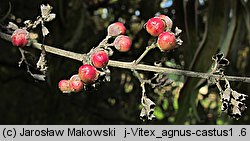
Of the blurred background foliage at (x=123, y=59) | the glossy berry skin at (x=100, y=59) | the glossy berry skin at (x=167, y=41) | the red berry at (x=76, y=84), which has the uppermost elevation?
the blurred background foliage at (x=123, y=59)

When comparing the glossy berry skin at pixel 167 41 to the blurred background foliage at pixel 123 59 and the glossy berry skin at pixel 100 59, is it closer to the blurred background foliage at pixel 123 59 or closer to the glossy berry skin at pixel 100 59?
the glossy berry skin at pixel 100 59

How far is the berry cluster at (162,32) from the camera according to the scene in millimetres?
592

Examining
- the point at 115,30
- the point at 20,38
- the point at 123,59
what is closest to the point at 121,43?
the point at 115,30

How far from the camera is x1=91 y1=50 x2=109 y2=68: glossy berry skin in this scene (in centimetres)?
58

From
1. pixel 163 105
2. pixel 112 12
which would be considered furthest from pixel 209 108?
pixel 112 12

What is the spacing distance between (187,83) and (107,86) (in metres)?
0.78

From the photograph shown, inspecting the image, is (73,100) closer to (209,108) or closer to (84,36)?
(84,36)

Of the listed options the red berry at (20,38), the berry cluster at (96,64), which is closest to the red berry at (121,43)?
the berry cluster at (96,64)

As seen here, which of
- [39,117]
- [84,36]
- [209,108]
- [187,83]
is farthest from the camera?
[209,108]

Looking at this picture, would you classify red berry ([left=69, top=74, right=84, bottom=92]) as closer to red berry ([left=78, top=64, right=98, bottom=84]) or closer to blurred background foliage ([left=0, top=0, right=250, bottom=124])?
red berry ([left=78, top=64, right=98, bottom=84])

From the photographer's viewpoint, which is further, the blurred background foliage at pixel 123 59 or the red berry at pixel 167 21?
the blurred background foliage at pixel 123 59

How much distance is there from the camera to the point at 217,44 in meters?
1.07

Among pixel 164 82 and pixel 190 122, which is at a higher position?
pixel 190 122

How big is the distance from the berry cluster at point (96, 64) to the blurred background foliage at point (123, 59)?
0.39m
